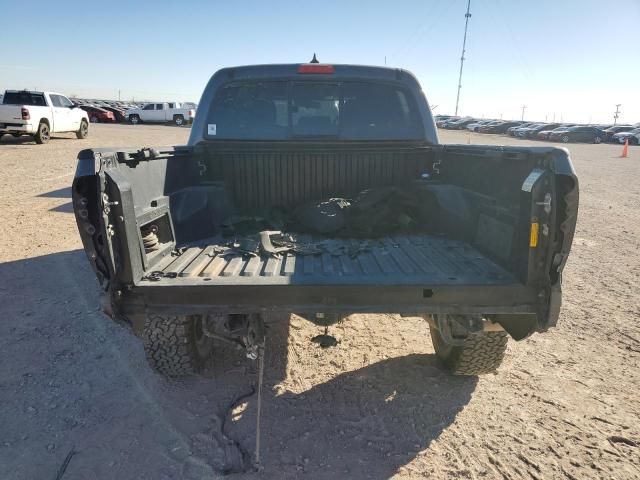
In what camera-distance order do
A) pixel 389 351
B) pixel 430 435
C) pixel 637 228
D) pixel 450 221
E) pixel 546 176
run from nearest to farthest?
pixel 546 176 < pixel 430 435 < pixel 450 221 < pixel 389 351 < pixel 637 228

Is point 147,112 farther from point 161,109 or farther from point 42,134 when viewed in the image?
point 42,134

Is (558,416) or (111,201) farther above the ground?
(111,201)

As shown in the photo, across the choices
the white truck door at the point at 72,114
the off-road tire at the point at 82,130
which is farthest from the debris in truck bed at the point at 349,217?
the off-road tire at the point at 82,130

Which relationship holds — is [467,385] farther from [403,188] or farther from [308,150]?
[308,150]

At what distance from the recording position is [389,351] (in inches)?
150

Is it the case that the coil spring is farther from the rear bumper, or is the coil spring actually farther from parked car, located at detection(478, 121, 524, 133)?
parked car, located at detection(478, 121, 524, 133)

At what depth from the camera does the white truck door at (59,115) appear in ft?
62.1

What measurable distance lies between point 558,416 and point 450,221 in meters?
1.50

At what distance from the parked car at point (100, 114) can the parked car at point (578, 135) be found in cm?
3760

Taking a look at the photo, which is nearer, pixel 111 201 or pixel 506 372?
pixel 111 201

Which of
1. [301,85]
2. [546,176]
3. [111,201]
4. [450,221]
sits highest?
[301,85]

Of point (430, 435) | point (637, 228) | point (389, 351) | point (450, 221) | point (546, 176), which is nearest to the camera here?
point (546, 176)

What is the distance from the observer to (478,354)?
10.4ft

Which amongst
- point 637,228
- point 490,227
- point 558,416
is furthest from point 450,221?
point 637,228
